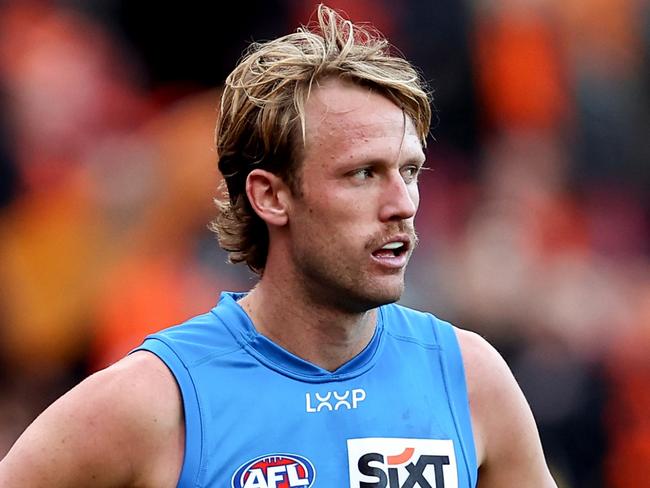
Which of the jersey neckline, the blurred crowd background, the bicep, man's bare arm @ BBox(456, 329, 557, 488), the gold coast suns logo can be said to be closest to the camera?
the bicep

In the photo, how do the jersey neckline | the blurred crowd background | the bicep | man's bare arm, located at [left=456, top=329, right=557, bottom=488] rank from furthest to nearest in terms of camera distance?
the blurred crowd background → man's bare arm, located at [left=456, top=329, right=557, bottom=488] → the jersey neckline → the bicep

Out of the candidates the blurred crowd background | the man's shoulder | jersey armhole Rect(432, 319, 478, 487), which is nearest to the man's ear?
the man's shoulder

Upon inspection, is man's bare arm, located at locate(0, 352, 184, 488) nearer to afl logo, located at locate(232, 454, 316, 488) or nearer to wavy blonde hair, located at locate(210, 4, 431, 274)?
afl logo, located at locate(232, 454, 316, 488)

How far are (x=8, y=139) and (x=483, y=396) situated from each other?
389cm

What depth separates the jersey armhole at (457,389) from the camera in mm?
3260

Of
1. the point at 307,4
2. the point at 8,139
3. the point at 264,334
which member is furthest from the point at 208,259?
the point at 264,334

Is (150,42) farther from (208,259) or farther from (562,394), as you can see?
(562,394)

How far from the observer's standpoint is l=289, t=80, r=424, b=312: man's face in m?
3.16

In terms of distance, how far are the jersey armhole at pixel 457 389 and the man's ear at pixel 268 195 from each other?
0.55 m

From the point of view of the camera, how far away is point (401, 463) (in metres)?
3.16

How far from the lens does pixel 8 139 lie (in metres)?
6.53

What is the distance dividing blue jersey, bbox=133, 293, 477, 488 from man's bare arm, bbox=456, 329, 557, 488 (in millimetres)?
49

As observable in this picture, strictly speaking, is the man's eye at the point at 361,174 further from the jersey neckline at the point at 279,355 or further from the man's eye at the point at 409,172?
the jersey neckline at the point at 279,355

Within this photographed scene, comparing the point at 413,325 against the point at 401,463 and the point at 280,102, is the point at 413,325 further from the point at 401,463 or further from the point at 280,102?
the point at 280,102
